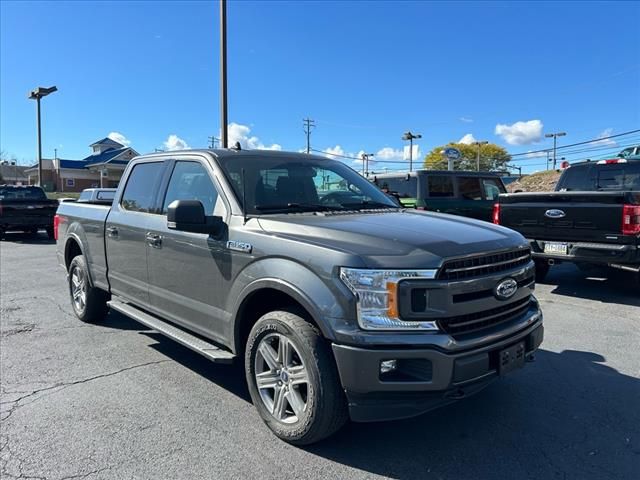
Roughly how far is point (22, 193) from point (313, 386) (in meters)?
17.4

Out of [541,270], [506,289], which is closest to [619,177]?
[541,270]

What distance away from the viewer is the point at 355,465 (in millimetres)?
2963

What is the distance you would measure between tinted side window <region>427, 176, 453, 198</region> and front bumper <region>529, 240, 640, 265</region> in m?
3.89

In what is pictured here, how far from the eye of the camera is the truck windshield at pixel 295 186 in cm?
384

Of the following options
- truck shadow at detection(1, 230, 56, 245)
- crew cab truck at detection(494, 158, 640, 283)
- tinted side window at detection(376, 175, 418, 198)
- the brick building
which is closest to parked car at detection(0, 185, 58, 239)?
truck shadow at detection(1, 230, 56, 245)

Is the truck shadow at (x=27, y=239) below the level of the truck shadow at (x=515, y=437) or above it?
above

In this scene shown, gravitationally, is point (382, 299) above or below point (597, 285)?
above

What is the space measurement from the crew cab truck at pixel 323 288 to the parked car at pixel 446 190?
6.36 metres

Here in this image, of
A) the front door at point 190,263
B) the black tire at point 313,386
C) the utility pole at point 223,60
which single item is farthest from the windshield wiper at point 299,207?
the utility pole at point 223,60

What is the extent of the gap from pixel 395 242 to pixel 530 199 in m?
5.52

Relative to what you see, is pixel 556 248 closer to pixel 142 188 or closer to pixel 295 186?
pixel 295 186

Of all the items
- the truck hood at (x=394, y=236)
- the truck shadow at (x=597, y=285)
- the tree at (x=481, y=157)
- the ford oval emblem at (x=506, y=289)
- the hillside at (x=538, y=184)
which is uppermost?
the tree at (x=481, y=157)

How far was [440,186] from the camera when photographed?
11141 mm

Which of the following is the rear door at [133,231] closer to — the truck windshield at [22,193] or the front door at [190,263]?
the front door at [190,263]
